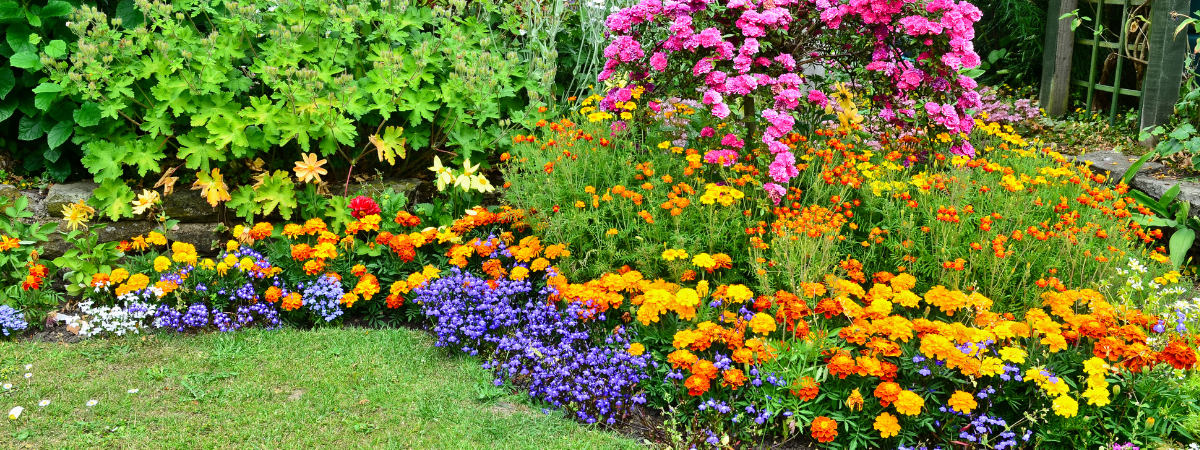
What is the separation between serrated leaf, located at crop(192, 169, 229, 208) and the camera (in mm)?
4074

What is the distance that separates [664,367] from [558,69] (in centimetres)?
268

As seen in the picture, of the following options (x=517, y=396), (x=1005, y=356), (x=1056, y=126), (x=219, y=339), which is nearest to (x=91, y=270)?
(x=219, y=339)

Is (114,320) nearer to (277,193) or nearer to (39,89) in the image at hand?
(277,193)

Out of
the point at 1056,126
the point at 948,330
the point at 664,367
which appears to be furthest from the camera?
the point at 1056,126

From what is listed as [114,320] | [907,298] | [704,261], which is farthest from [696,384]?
[114,320]

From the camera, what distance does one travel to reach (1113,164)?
533 centimetres

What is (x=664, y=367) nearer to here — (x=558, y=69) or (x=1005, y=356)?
(x=1005, y=356)

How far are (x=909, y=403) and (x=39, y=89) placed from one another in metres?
4.03

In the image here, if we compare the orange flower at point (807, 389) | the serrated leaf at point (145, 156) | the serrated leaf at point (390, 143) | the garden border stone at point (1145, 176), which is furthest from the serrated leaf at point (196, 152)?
the garden border stone at point (1145, 176)

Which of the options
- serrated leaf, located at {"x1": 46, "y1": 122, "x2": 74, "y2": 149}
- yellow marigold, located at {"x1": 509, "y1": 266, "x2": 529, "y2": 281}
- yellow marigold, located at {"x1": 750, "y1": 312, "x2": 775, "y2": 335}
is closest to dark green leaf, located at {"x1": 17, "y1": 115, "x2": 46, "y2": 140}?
serrated leaf, located at {"x1": 46, "y1": 122, "x2": 74, "y2": 149}

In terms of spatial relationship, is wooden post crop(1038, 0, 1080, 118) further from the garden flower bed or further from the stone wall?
the stone wall

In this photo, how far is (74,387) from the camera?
311cm

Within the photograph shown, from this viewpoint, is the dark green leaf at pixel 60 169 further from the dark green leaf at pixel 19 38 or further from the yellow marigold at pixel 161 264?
the yellow marigold at pixel 161 264

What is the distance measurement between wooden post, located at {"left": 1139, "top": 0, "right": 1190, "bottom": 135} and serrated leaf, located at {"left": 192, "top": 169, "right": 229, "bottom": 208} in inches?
226
